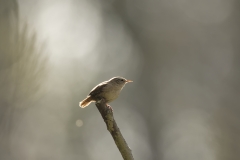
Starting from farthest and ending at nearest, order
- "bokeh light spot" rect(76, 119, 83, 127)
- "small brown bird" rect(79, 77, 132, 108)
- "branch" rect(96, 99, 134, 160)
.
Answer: "bokeh light spot" rect(76, 119, 83, 127) < "small brown bird" rect(79, 77, 132, 108) < "branch" rect(96, 99, 134, 160)

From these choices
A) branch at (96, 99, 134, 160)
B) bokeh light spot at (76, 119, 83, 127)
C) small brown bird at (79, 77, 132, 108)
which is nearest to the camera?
branch at (96, 99, 134, 160)

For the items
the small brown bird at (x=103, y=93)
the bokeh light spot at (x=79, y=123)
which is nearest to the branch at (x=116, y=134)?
the small brown bird at (x=103, y=93)

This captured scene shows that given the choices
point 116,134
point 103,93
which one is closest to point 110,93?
point 103,93

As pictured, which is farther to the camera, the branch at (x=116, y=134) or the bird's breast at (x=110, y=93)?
the bird's breast at (x=110, y=93)

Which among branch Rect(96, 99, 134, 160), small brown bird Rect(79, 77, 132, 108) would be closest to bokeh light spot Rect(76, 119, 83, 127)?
small brown bird Rect(79, 77, 132, 108)

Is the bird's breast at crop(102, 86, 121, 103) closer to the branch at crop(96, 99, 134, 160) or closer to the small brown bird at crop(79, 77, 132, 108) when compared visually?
the small brown bird at crop(79, 77, 132, 108)

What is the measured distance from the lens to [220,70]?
6.39m

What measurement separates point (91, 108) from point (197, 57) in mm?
2641

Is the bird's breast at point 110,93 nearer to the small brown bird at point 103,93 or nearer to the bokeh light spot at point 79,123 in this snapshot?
the small brown bird at point 103,93

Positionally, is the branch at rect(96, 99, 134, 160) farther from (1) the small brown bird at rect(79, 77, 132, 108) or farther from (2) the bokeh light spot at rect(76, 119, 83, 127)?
(2) the bokeh light spot at rect(76, 119, 83, 127)

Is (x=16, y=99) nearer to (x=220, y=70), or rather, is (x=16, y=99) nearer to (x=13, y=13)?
(x=13, y=13)

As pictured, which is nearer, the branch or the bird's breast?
the branch

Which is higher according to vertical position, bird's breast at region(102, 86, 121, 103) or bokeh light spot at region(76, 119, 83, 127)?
bokeh light spot at region(76, 119, 83, 127)

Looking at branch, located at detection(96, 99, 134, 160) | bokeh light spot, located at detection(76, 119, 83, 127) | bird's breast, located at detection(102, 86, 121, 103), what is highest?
bokeh light spot, located at detection(76, 119, 83, 127)
